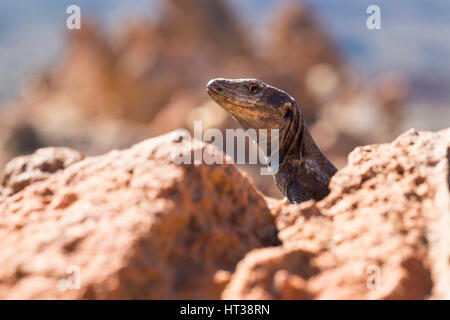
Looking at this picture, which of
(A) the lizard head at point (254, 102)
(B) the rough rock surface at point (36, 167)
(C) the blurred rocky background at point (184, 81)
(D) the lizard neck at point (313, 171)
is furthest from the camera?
(C) the blurred rocky background at point (184, 81)

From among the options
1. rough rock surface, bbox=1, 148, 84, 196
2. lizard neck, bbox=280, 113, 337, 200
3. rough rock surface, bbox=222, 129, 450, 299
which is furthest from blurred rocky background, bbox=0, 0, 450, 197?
rough rock surface, bbox=222, 129, 450, 299

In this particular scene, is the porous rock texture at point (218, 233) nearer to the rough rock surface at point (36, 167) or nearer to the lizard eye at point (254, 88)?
the rough rock surface at point (36, 167)

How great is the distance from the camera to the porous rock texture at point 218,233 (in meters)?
2.70

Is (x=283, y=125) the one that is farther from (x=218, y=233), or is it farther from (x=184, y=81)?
(x=184, y=81)

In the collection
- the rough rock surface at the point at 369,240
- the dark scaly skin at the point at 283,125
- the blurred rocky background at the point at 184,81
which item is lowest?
the rough rock surface at the point at 369,240

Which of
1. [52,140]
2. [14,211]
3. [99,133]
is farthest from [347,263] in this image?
[99,133]

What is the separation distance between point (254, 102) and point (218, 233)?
78.9 inches

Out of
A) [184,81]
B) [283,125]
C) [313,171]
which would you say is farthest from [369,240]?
[184,81]

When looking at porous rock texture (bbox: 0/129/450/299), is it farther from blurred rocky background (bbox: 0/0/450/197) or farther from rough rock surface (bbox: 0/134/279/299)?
blurred rocky background (bbox: 0/0/450/197)

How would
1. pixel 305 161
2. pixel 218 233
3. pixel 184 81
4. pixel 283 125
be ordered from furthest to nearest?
pixel 184 81, pixel 283 125, pixel 305 161, pixel 218 233

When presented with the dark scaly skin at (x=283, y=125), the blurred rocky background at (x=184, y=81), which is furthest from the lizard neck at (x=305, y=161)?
the blurred rocky background at (x=184, y=81)

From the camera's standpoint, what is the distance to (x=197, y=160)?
3.22m

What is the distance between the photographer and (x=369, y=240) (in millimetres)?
2887
